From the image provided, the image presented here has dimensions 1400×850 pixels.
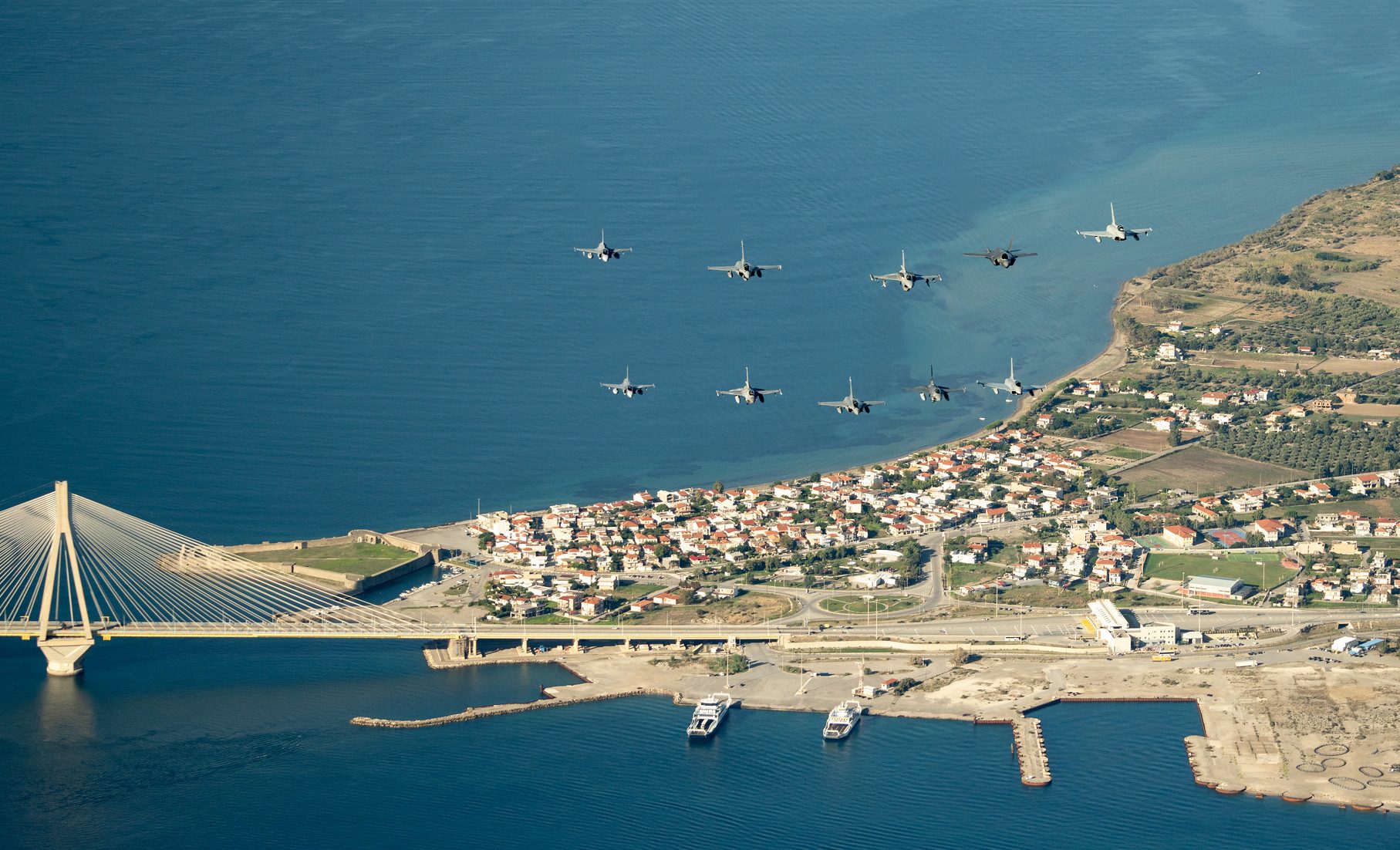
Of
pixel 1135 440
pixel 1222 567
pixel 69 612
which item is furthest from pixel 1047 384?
pixel 69 612

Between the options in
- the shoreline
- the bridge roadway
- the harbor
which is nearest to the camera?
the harbor

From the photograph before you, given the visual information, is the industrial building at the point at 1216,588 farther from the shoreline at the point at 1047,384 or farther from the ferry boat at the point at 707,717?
the shoreline at the point at 1047,384

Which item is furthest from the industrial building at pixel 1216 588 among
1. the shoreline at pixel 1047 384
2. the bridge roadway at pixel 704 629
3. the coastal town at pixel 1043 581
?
the shoreline at pixel 1047 384

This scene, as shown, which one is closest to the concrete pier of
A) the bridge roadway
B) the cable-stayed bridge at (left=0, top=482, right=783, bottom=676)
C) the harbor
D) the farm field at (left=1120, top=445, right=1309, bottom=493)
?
the harbor

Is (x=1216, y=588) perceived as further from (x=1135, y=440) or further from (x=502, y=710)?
(x=502, y=710)

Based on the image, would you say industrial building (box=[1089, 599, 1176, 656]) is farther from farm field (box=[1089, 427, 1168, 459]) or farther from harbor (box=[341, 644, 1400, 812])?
farm field (box=[1089, 427, 1168, 459])
